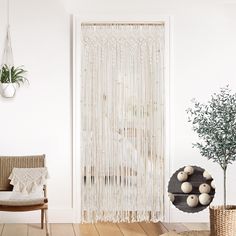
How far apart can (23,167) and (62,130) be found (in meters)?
0.58

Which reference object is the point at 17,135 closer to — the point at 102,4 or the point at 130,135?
the point at 130,135

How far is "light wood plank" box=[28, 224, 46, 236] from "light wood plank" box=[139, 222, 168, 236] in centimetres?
102

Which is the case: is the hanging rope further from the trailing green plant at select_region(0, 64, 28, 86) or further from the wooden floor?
the wooden floor

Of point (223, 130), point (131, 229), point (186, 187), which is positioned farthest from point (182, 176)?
point (131, 229)

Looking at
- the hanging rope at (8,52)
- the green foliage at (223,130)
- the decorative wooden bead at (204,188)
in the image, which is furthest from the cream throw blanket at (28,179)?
the green foliage at (223,130)

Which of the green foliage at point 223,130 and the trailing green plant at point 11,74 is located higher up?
the trailing green plant at point 11,74

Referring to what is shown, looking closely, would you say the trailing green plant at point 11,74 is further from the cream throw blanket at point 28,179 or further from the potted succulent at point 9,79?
the cream throw blanket at point 28,179

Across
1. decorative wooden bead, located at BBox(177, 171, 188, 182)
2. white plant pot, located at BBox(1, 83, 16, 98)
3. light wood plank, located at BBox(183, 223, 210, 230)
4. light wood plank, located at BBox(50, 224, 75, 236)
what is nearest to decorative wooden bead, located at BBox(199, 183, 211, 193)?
decorative wooden bead, located at BBox(177, 171, 188, 182)

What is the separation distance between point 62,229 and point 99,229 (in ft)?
1.22

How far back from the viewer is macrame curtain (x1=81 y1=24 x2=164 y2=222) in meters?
6.52

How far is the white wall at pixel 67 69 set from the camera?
6461 millimetres

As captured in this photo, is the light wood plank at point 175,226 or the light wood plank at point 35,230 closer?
the light wood plank at point 35,230

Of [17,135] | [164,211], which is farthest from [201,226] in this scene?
[17,135]

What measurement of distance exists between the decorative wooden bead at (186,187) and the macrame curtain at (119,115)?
2.53 meters
